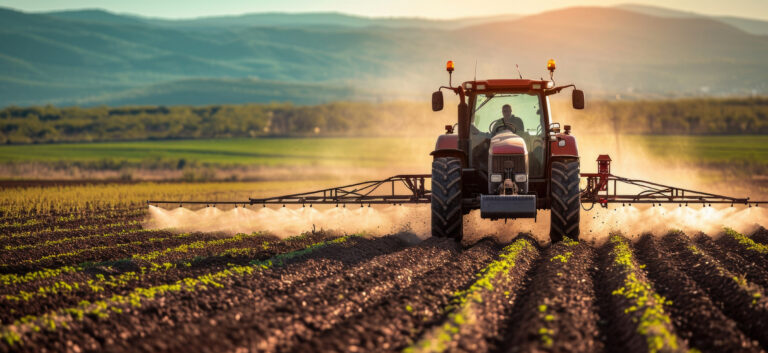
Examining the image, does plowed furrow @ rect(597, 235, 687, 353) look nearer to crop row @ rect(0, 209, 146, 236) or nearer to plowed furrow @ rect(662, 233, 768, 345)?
plowed furrow @ rect(662, 233, 768, 345)

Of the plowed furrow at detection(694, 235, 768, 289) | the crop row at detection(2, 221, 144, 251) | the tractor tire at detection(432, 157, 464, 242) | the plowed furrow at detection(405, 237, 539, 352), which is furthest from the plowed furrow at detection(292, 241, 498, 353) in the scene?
the crop row at detection(2, 221, 144, 251)

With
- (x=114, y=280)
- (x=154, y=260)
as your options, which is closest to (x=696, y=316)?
(x=114, y=280)

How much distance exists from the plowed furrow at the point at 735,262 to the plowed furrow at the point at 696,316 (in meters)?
0.86

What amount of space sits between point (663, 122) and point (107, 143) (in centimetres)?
4482

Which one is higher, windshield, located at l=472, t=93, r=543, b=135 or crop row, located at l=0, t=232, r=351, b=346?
windshield, located at l=472, t=93, r=543, b=135

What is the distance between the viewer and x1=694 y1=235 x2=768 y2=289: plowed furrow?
11.3m

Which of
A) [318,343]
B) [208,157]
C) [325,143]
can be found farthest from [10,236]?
[325,143]

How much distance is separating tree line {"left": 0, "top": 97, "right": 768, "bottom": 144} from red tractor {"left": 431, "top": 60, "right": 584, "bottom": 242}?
37181mm

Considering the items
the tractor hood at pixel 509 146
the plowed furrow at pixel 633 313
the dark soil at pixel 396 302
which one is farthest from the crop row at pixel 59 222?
the plowed furrow at pixel 633 313

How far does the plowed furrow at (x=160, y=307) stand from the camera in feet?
25.8

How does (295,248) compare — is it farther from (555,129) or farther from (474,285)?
(474,285)

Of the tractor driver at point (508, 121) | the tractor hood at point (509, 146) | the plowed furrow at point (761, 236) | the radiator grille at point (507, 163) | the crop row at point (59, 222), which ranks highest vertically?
the tractor driver at point (508, 121)

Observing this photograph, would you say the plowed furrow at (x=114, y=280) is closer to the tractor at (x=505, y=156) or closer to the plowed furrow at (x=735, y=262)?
the tractor at (x=505, y=156)

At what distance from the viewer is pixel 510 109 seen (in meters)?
15.0
